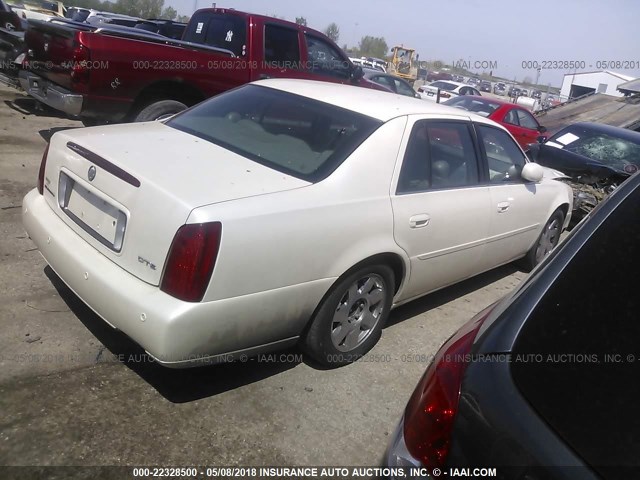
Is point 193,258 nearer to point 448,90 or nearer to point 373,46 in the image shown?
point 448,90

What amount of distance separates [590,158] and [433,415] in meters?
7.65

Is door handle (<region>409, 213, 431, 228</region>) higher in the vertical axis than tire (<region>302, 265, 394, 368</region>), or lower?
higher

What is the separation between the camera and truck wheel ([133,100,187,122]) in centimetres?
635

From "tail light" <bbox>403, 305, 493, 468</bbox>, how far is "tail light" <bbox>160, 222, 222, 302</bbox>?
1.13 metres

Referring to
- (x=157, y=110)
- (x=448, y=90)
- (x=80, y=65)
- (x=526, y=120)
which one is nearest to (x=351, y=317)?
(x=157, y=110)

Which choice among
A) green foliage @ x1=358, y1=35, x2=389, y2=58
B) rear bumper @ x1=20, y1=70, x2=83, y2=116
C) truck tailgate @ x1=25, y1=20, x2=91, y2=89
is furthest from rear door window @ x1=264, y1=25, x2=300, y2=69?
green foliage @ x1=358, y1=35, x2=389, y2=58

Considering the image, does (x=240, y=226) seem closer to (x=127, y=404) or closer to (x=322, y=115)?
(x=127, y=404)

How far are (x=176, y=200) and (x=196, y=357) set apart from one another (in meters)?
0.73

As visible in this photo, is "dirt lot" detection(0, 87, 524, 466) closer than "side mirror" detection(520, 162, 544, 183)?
Yes

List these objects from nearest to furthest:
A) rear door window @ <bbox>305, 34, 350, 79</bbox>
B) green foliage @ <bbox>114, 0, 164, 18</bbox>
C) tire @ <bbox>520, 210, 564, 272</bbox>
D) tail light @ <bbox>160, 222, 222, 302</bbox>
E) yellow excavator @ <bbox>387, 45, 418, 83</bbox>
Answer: tail light @ <bbox>160, 222, 222, 302</bbox>
tire @ <bbox>520, 210, 564, 272</bbox>
rear door window @ <bbox>305, 34, 350, 79</bbox>
yellow excavator @ <bbox>387, 45, 418, 83</bbox>
green foliage @ <bbox>114, 0, 164, 18</bbox>

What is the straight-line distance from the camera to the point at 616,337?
1499 mm

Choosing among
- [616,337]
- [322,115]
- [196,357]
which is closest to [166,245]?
[196,357]

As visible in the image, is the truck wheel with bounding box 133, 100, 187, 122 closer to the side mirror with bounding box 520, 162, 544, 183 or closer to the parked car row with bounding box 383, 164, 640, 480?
the side mirror with bounding box 520, 162, 544, 183

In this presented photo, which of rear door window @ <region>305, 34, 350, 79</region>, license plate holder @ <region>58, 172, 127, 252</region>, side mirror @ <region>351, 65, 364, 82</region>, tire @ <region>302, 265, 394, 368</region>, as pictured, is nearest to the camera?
license plate holder @ <region>58, 172, 127, 252</region>
